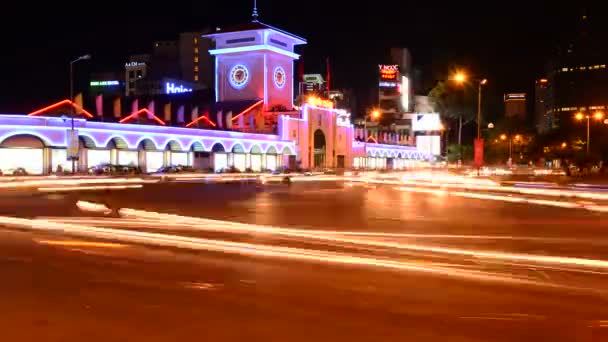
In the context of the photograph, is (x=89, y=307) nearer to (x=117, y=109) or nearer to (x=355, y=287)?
(x=355, y=287)

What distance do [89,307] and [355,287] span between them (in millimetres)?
3514

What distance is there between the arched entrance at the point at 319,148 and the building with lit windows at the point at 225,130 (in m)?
0.14

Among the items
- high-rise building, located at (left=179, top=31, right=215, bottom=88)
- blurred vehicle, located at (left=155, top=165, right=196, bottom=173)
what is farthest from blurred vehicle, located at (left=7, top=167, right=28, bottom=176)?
high-rise building, located at (left=179, top=31, right=215, bottom=88)

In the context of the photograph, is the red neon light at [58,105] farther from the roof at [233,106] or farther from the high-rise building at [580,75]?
the high-rise building at [580,75]

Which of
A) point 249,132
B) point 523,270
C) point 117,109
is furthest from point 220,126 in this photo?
point 523,270

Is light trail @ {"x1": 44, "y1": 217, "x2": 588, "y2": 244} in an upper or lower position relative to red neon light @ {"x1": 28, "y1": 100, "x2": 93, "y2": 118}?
lower

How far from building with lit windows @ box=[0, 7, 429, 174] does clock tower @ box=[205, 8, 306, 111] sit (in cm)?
14

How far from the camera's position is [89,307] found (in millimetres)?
7434

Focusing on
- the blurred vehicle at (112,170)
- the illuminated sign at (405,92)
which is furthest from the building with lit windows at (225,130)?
the illuminated sign at (405,92)

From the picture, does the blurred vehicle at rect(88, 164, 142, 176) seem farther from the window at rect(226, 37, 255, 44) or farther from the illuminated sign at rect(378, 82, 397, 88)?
the illuminated sign at rect(378, 82, 397, 88)

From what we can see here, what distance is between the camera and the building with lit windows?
48.5m

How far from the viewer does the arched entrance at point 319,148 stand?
89.9 meters

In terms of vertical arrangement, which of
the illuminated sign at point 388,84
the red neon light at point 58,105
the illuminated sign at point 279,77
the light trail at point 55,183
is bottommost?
the light trail at point 55,183

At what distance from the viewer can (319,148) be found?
90625 millimetres
